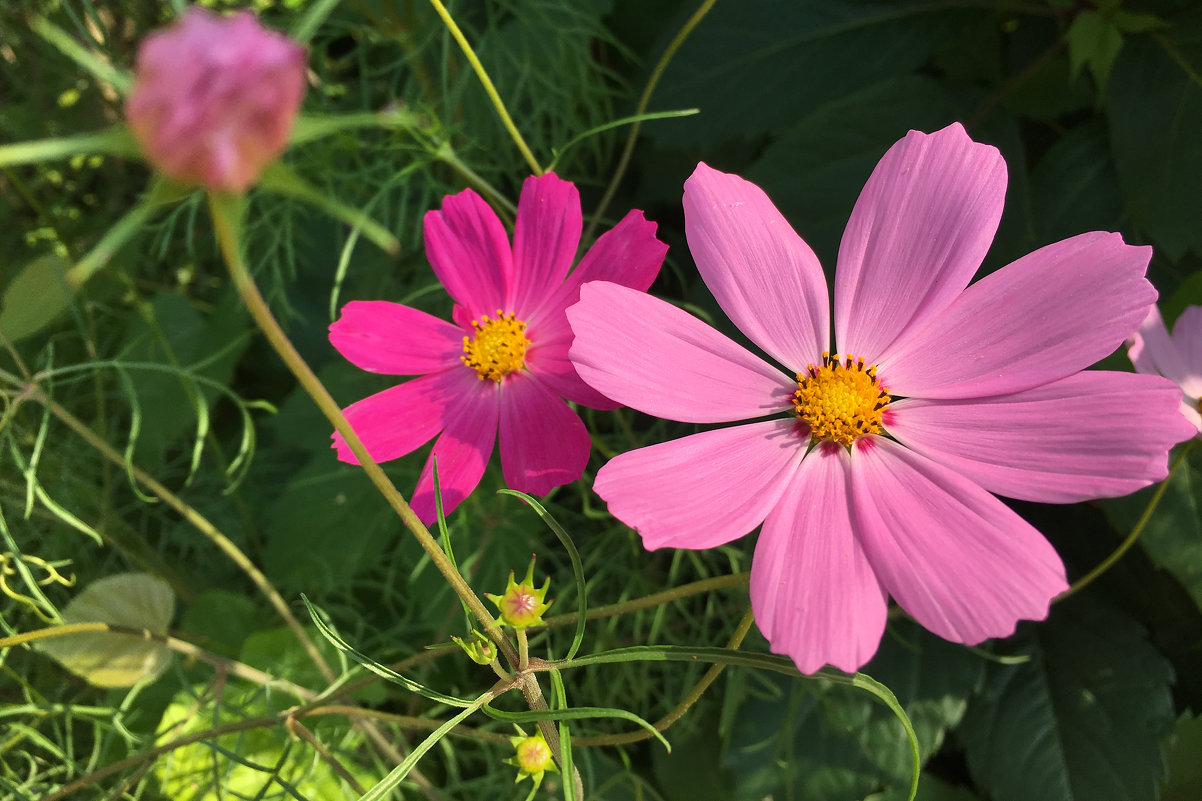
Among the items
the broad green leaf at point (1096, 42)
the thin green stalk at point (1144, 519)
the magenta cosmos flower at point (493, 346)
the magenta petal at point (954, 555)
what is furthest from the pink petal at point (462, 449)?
the broad green leaf at point (1096, 42)

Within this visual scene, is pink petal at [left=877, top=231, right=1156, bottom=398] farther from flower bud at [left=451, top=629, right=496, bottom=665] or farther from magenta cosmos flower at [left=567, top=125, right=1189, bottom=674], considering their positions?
flower bud at [left=451, top=629, right=496, bottom=665]

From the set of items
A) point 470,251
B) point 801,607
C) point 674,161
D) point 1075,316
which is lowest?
point 801,607

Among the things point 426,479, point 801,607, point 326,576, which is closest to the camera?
point 801,607

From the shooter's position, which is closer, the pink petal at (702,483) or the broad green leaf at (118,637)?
the pink petal at (702,483)

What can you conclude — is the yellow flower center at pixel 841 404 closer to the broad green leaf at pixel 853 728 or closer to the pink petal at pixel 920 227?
the pink petal at pixel 920 227

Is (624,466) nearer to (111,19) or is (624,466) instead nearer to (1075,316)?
(1075,316)

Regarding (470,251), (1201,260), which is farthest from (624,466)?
(1201,260)

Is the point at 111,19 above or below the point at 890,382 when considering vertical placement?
above

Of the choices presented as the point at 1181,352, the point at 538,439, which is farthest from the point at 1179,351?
the point at 538,439

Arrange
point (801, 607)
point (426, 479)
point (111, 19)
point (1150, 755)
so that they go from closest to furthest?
1. point (801, 607)
2. point (426, 479)
3. point (1150, 755)
4. point (111, 19)
